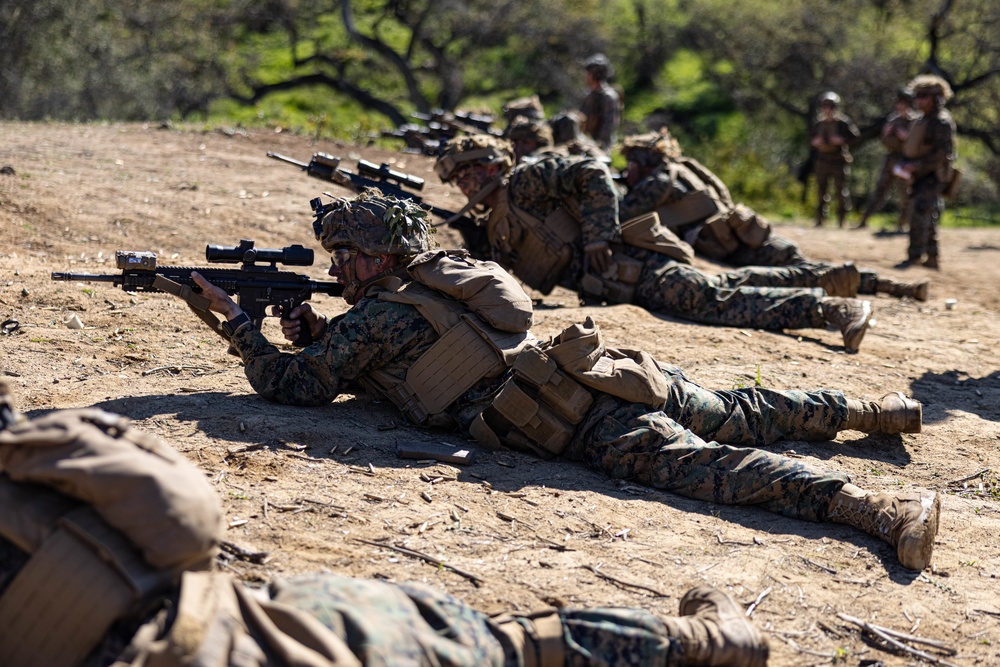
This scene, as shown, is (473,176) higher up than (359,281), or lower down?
higher up

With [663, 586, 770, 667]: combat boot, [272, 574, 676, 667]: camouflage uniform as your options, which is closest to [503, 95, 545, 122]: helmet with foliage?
[663, 586, 770, 667]: combat boot

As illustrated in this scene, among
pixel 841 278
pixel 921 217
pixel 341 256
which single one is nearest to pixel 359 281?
pixel 341 256

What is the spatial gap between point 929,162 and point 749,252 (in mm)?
3922

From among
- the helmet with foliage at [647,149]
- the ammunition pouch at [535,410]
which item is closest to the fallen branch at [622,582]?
the ammunition pouch at [535,410]

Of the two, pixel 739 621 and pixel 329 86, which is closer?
pixel 739 621

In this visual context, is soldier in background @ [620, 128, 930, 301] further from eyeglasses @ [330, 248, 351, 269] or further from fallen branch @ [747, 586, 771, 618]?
fallen branch @ [747, 586, 771, 618]

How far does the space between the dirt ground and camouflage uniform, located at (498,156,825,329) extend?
7.3 inches

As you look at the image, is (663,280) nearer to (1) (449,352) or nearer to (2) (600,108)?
(1) (449,352)

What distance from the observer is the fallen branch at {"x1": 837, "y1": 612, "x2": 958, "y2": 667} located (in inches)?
145

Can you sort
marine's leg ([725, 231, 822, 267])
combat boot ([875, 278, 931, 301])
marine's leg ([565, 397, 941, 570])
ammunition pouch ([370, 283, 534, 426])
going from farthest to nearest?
combat boot ([875, 278, 931, 301]) → marine's leg ([725, 231, 822, 267]) → ammunition pouch ([370, 283, 534, 426]) → marine's leg ([565, 397, 941, 570])

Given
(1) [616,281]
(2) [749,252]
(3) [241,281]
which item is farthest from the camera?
(2) [749,252]

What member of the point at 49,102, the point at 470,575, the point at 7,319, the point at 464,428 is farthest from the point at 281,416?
the point at 49,102

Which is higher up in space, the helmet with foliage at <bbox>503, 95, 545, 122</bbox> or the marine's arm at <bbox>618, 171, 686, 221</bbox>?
the helmet with foliage at <bbox>503, 95, 545, 122</bbox>

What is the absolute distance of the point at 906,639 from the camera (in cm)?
377
